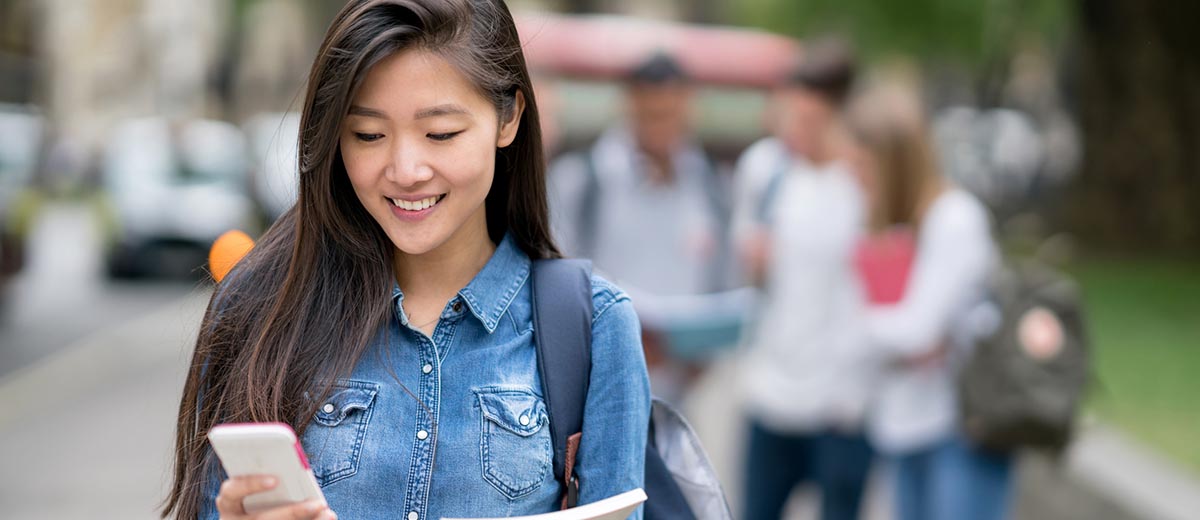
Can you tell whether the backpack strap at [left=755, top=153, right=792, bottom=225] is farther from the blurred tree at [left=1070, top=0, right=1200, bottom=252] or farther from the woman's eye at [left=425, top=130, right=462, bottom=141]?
the blurred tree at [left=1070, top=0, right=1200, bottom=252]

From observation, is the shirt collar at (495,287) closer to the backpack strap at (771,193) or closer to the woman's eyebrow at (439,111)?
the woman's eyebrow at (439,111)

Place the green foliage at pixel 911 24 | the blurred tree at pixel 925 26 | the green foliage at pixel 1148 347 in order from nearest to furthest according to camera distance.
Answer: the green foliage at pixel 1148 347 → the blurred tree at pixel 925 26 → the green foliage at pixel 911 24

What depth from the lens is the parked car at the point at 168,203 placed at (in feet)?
56.9

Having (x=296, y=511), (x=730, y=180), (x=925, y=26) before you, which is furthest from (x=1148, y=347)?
(x=925, y=26)

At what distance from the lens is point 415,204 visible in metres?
2.01

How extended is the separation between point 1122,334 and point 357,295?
36.3ft

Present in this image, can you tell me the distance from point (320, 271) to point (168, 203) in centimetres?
1608

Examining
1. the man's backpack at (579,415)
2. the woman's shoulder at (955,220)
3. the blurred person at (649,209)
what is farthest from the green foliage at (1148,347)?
the man's backpack at (579,415)

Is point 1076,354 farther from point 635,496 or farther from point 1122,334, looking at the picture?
point 1122,334

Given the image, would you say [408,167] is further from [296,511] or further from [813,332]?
[813,332]

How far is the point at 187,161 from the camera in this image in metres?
18.3

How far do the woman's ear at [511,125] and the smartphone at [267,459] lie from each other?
1.91 ft

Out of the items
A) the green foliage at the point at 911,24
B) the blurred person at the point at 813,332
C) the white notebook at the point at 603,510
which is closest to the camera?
the white notebook at the point at 603,510

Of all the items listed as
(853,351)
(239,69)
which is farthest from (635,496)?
(239,69)
